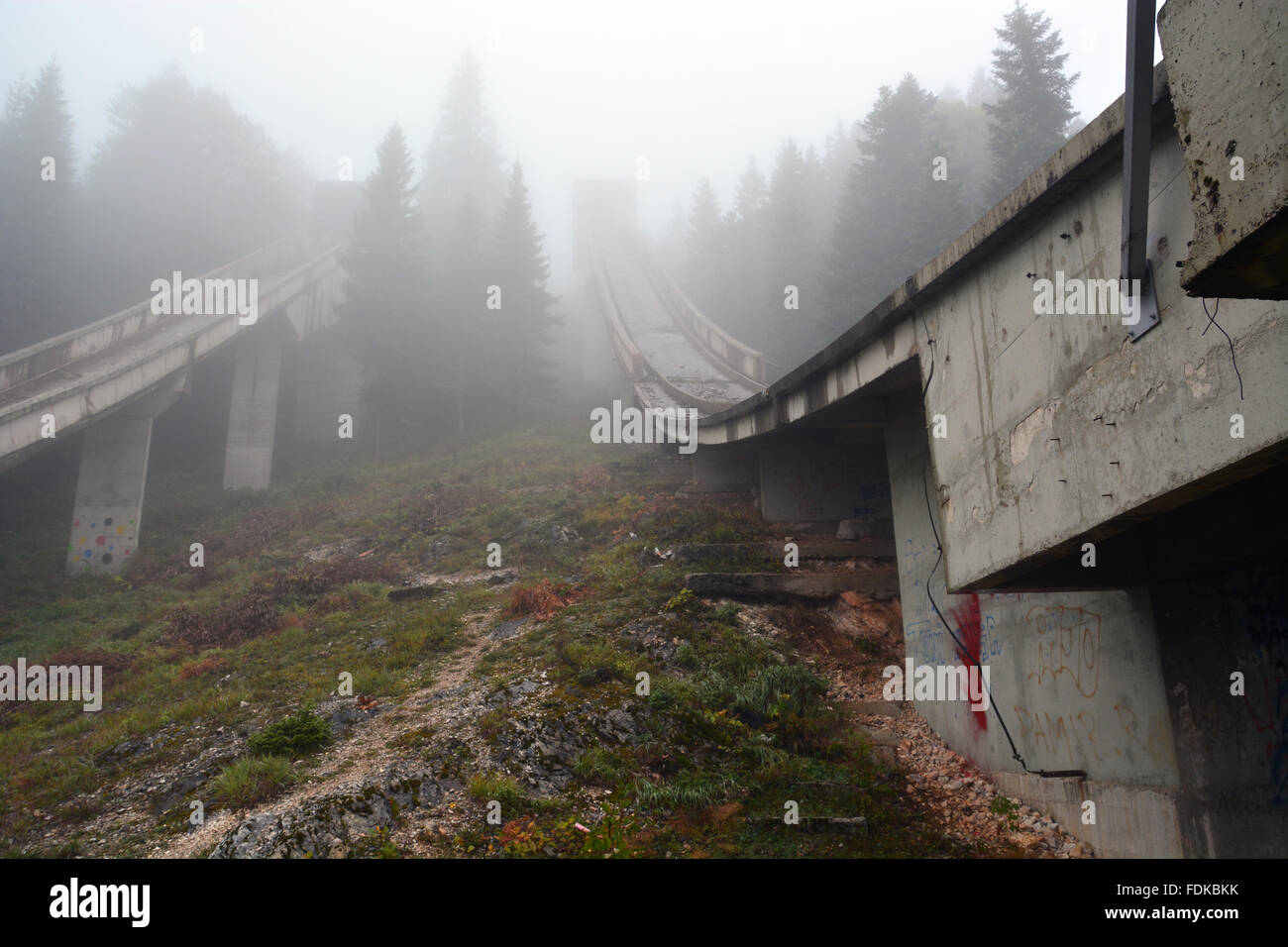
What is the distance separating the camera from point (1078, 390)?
17.8 feet

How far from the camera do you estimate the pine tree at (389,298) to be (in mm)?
32031

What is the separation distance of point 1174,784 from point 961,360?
3.94m

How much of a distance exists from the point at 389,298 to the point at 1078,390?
32507 millimetres

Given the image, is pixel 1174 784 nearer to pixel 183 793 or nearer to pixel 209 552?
pixel 183 793

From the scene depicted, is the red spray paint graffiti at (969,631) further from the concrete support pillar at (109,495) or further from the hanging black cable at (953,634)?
the concrete support pillar at (109,495)

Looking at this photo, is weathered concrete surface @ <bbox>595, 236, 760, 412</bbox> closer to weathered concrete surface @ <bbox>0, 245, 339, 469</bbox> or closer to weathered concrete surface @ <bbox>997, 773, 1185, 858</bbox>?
weathered concrete surface @ <bbox>0, 245, 339, 469</bbox>

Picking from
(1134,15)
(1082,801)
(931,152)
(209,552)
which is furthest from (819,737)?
(931,152)

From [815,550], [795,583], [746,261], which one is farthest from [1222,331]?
[746,261]

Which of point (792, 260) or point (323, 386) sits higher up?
point (792, 260)

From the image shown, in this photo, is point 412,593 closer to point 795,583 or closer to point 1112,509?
point 795,583

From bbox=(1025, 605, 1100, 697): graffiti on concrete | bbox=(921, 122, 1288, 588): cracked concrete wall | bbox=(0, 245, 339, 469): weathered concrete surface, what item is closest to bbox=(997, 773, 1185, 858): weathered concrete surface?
bbox=(1025, 605, 1100, 697): graffiti on concrete

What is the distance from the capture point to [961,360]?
286 inches

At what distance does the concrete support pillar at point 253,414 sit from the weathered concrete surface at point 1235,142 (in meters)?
28.5

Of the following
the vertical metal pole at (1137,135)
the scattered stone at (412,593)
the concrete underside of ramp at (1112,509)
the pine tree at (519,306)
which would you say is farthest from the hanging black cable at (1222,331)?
the pine tree at (519,306)
